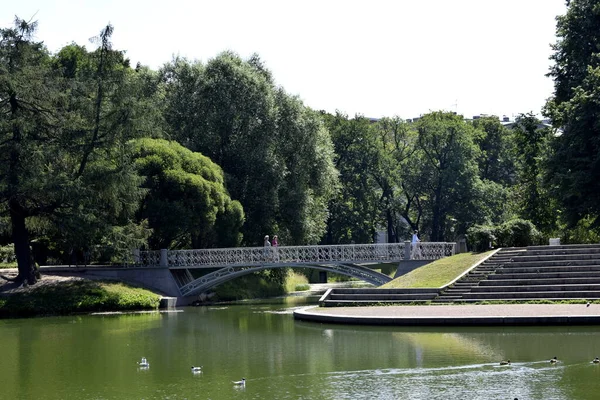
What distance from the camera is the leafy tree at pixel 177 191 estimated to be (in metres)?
50.5

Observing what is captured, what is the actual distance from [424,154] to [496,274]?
44.7 meters

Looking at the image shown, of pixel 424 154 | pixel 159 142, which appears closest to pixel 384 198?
pixel 424 154

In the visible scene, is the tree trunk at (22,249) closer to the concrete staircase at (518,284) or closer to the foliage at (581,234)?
the concrete staircase at (518,284)

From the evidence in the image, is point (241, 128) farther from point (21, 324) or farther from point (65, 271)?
point (21, 324)

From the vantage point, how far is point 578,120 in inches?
1822

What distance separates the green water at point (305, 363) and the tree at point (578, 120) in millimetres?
18824

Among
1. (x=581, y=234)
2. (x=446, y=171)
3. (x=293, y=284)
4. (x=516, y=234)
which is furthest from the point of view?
(x=446, y=171)

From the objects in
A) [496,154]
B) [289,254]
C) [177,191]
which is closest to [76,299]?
[177,191]

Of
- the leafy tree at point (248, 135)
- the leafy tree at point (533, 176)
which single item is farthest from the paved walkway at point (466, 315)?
the leafy tree at point (248, 135)

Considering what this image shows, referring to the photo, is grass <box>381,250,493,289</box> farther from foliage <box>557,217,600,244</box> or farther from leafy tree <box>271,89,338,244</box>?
leafy tree <box>271,89,338,244</box>

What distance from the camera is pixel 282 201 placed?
195ft

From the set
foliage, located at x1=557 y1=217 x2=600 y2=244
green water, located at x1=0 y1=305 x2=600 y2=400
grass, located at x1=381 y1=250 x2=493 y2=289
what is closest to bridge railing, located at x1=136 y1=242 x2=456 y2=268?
grass, located at x1=381 y1=250 x2=493 y2=289

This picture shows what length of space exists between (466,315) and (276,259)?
20.1 meters

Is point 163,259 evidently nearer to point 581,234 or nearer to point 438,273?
point 438,273
